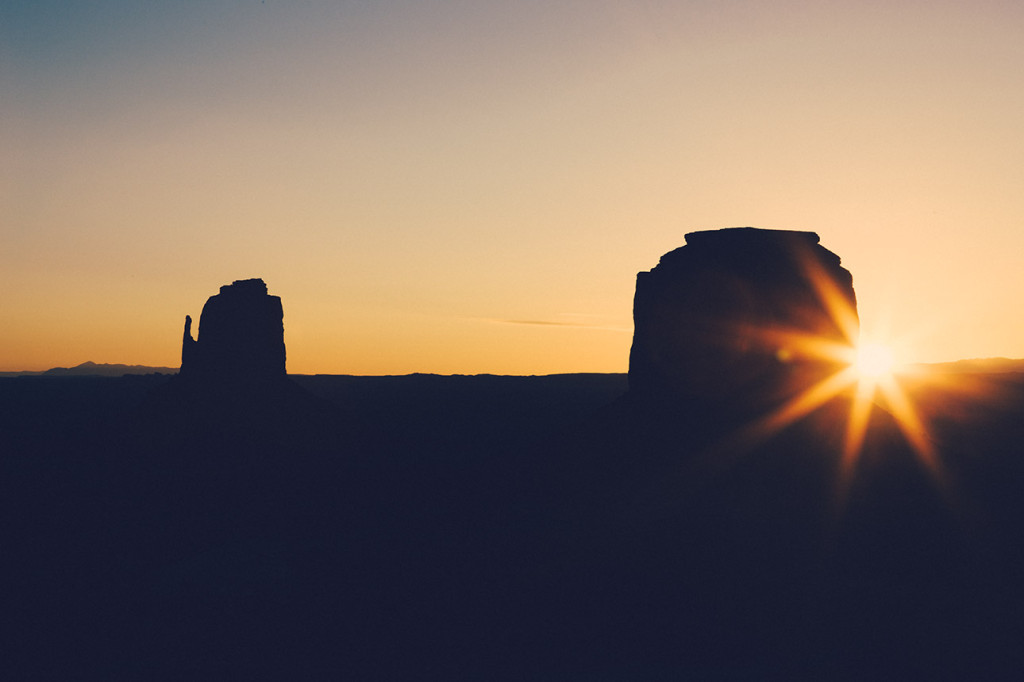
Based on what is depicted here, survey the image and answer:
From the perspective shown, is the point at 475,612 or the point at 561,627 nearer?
the point at 561,627

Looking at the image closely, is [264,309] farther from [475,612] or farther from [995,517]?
[995,517]

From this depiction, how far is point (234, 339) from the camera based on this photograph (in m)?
64.9

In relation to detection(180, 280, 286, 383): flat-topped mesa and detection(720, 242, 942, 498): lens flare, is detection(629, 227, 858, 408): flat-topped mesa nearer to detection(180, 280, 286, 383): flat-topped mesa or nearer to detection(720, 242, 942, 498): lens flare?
detection(720, 242, 942, 498): lens flare

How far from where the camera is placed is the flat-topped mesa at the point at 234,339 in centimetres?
6481

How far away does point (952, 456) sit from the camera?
36.2 m

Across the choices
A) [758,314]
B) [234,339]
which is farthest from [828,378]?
[234,339]

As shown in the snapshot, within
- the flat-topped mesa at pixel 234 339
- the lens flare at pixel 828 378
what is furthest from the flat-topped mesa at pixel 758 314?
the flat-topped mesa at pixel 234 339

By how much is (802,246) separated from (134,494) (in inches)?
1746

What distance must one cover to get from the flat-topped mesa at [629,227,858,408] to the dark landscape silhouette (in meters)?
0.10

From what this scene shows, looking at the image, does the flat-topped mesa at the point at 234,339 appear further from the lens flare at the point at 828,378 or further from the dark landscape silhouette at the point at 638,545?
the lens flare at the point at 828,378

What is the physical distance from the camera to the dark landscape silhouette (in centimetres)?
2656

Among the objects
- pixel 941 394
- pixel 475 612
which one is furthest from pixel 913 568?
pixel 941 394

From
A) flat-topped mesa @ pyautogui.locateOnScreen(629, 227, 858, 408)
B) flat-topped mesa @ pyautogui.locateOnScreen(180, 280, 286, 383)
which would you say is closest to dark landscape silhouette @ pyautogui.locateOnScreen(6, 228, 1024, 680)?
flat-topped mesa @ pyautogui.locateOnScreen(629, 227, 858, 408)

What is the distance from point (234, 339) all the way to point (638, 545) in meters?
44.3
